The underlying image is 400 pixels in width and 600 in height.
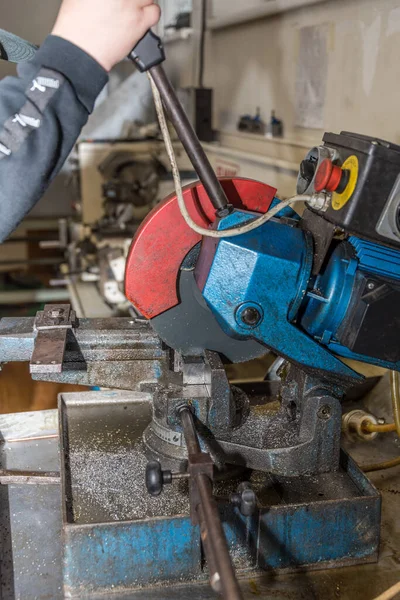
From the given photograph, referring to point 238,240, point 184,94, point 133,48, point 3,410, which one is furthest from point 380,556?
point 184,94

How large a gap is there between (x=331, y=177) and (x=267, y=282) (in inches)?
6.1

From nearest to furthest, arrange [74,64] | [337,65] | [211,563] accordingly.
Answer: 1. [211,563]
2. [74,64]
3. [337,65]

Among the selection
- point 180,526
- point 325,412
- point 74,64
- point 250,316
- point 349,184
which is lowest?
point 180,526

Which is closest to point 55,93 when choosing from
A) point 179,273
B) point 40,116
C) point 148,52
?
point 40,116

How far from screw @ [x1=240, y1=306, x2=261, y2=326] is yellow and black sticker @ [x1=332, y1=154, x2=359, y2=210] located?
169mm

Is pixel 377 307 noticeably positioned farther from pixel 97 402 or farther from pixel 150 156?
pixel 150 156

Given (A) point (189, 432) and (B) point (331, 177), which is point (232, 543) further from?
(B) point (331, 177)

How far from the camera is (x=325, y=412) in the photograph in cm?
90

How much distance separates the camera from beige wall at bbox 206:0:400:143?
5.11ft

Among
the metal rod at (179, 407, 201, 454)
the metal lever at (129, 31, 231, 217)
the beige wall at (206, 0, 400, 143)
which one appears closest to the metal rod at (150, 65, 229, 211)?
the metal lever at (129, 31, 231, 217)

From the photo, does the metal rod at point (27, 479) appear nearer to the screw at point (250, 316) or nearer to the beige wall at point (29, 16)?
the screw at point (250, 316)

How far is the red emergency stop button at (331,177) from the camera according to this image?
754 millimetres

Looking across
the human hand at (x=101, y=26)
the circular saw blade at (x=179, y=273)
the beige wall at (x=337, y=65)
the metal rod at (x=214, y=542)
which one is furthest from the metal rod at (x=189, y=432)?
the beige wall at (x=337, y=65)

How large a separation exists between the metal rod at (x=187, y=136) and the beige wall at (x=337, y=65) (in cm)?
91
